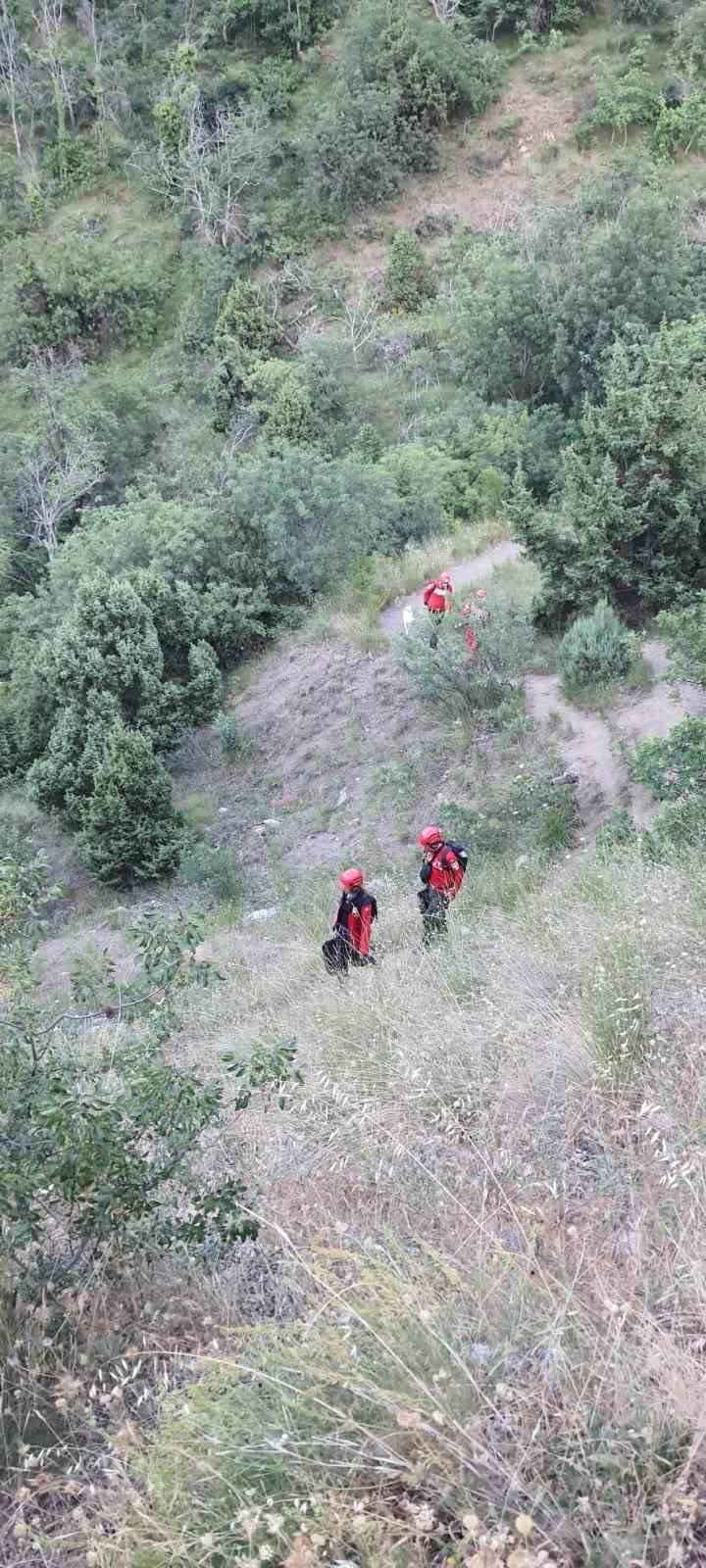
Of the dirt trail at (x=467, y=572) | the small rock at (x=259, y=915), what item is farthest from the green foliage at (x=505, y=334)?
the small rock at (x=259, y=915)

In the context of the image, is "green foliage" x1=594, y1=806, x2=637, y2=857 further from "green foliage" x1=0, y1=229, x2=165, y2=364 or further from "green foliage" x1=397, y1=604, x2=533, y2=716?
"green foliage" x1=0, y1=229, x2=165, y2=364

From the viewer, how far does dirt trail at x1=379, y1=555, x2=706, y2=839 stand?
9984mm

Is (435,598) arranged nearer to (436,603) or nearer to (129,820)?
(436,603)

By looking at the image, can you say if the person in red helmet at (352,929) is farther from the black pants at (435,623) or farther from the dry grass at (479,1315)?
the black pants at (435,623)

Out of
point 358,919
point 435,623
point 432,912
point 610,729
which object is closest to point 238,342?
point 435,623

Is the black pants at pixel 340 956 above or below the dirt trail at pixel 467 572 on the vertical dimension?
above

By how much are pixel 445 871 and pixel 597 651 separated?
16.6ft

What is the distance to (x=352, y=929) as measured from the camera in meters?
6.84

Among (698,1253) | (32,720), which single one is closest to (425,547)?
(32,720)

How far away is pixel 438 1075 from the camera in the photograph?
161 inches

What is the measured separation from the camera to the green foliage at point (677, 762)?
841 centimetres

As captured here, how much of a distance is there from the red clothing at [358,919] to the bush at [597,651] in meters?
5.61

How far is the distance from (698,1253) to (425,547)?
15.3 m

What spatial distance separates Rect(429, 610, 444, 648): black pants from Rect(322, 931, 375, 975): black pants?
598 cm
